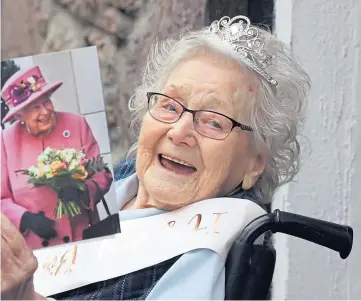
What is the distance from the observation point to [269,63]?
97 cm

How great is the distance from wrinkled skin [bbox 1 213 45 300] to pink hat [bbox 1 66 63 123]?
0.45 feet

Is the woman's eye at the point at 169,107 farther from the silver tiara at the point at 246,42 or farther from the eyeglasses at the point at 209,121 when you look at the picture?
the silver tiara at the point at 246,42

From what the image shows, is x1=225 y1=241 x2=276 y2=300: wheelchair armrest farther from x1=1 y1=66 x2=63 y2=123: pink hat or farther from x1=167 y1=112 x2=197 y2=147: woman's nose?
x1=1 y1=66 x2=63 y2=123: pink hat

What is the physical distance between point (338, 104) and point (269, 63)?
332 millimetres

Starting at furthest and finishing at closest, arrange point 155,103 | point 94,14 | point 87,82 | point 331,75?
1. point 331,75
2. point 94,14
3. point 155,103
4. point 87,82

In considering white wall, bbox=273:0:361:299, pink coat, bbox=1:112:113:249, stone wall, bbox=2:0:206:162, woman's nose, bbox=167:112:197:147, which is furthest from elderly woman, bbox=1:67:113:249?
white wall, bbox=273:0:361:299

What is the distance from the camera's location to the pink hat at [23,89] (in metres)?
0.86

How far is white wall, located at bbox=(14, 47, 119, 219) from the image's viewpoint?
863 mm

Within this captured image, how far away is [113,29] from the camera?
3.63 ft

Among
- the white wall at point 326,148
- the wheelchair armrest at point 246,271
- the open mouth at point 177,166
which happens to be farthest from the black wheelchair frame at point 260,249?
the white wall at point 326,148

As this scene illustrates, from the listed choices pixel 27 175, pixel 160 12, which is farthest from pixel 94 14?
pixel 27 175

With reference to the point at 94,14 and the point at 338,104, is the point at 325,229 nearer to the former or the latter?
the point at 338,104

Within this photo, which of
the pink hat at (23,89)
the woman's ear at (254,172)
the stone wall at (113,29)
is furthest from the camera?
the stone wall at (113,29)

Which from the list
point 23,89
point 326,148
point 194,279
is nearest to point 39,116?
point 23,89
